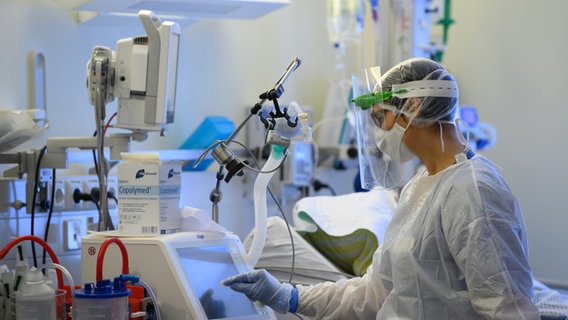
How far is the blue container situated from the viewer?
298 centimetres

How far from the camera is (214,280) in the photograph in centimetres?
194

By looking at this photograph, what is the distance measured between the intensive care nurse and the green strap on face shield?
0.01m

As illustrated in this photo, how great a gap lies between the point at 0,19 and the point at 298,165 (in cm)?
135

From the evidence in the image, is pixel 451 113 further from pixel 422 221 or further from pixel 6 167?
pixel 6 167

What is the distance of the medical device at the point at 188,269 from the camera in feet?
5.97

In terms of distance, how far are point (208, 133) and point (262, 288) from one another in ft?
3.92

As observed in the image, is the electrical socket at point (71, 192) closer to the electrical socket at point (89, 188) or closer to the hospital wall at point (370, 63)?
the electrical socket at point (89, 188)

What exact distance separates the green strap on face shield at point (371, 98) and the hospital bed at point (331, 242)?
64 cm

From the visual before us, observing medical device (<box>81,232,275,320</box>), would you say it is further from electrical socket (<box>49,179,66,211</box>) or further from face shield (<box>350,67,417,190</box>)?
electrical socket (<box>49,179,66,211</box>)

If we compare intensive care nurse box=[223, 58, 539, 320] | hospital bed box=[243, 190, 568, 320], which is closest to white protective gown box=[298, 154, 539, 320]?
intensive care nurse box=[223, 58, 539, 320]

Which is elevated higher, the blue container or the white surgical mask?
the white surgical mask

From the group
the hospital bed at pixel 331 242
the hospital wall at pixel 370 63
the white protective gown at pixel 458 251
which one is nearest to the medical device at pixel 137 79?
the hospital bed at pixel 331 242

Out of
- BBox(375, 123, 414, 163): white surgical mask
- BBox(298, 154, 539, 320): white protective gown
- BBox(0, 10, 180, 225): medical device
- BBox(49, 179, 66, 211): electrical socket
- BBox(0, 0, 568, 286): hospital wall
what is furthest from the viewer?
BBox(0, 0, 568, 286): hospital wall

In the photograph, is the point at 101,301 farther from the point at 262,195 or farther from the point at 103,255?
the point at 262,195
